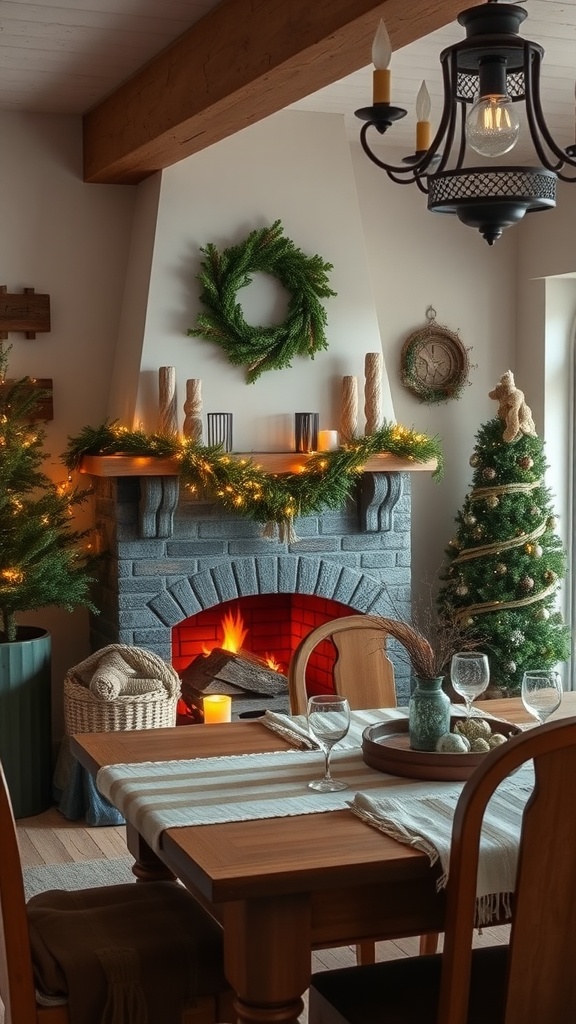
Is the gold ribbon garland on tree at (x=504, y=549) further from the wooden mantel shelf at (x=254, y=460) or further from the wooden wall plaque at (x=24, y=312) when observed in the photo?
the wooden wall plaque at (x=24, y=312)

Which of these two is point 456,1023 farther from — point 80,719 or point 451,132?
point 80,719

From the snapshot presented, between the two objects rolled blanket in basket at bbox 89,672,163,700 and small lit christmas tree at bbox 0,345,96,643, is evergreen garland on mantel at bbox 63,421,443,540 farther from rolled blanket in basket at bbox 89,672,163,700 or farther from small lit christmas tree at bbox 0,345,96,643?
rolled blanket in basket at bbox 89,672,163,700

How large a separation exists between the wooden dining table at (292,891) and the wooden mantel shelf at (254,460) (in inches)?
104

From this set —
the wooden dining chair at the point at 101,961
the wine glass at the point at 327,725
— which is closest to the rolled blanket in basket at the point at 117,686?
the wooden dining chair at the point at 101,961

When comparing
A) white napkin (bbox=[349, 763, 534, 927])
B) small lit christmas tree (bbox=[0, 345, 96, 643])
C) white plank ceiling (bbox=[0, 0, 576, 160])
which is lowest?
white napkin (bbox=[349, 763, 534, 927])

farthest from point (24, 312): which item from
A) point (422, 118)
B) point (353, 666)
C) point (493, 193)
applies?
point (493, 193)

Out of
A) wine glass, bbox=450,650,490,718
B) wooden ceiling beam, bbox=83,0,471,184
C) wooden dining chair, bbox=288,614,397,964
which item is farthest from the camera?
wooden dining chair, bbox=288,614,397,964

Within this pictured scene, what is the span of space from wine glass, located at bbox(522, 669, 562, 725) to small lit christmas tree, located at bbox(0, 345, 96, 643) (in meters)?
2.41

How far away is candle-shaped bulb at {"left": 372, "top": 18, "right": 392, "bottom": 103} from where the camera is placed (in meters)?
2.01

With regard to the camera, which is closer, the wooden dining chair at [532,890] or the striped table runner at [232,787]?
the wooden dining chair at [532,890]

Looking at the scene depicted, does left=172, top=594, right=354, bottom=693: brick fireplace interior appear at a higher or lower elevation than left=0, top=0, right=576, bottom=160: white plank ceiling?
lower

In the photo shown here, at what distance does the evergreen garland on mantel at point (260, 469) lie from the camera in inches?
182

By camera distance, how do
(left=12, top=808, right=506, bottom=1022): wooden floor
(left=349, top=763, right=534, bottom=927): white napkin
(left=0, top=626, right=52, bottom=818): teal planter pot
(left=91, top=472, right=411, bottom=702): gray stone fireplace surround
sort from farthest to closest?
1. (left=91, top=472, right=411, bottom=702): gray stone fireplace surround
2. (left=0, top=626, right=52, bottom=818): teal planter pot
3. (left=12, top=808, right=506, bottom=1022): wooden floor
4. (left=349, top=763, right=534, bottom=927): white napkin

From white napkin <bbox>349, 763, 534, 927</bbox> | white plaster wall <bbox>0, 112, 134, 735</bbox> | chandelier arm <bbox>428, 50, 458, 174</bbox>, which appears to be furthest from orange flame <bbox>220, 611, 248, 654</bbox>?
chandelier arm <bbox>428, 50, 458, 174</bbox>
